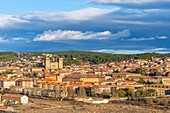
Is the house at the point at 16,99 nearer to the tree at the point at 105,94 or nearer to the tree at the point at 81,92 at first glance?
the tree at the point at 81,92

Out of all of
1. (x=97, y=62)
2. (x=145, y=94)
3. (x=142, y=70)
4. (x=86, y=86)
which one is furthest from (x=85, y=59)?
(x=145, y=94)

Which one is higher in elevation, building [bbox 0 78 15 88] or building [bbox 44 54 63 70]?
building [bbox 44 54 63 70]

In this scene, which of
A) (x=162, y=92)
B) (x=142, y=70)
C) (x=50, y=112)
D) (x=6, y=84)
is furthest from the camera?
(x=142, y=70)

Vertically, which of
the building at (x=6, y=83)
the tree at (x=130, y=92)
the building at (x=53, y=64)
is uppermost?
the building at (x=53, y=64)

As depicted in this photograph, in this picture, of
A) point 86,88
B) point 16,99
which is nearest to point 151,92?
point 86,88

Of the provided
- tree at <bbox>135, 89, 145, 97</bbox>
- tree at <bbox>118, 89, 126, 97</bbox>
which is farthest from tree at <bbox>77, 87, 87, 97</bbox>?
tree at <bbox>135, 89, 145, 97</bbox>

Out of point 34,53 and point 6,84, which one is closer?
point 6,84

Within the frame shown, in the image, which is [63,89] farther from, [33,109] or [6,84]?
[33,109]

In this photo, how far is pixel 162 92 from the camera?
50.3 m

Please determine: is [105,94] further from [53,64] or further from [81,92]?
[53,64]

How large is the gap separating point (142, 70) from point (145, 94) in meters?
28.1

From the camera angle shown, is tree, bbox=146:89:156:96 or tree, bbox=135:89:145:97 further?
tree, bbox=146:89:156:96

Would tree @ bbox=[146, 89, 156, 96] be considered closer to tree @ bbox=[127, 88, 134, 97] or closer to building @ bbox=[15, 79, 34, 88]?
tree @ bbox=[127, 88, 134, 97]

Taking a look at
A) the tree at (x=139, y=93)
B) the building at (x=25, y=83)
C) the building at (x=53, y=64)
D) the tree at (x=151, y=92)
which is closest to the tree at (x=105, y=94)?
the tree at (x=139, y=93)
